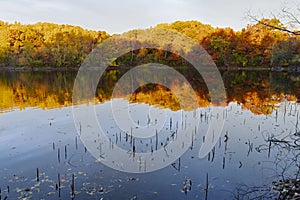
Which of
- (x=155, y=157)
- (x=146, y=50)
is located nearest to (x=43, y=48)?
(x=146, y=50)

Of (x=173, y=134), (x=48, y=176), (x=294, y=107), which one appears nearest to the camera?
(x=48, y=176)

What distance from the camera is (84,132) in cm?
1061

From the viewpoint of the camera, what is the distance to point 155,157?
7.89 m

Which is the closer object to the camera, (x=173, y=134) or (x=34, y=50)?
(x=173, y=134)

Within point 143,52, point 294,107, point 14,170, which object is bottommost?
point 14,170

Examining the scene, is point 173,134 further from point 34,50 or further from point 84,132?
point 34,50

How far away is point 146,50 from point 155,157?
1664 inches

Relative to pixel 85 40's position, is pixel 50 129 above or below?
below

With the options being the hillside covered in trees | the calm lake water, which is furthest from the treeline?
the calm lake water

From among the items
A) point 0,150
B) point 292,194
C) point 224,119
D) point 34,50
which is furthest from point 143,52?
point 292,194

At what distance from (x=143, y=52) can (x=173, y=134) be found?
132ft

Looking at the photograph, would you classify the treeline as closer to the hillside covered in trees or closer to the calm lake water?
the hillside covered in trees

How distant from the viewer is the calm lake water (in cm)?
588

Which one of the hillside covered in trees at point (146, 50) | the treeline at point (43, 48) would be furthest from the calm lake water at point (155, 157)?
the treeline at point (43, 48)
